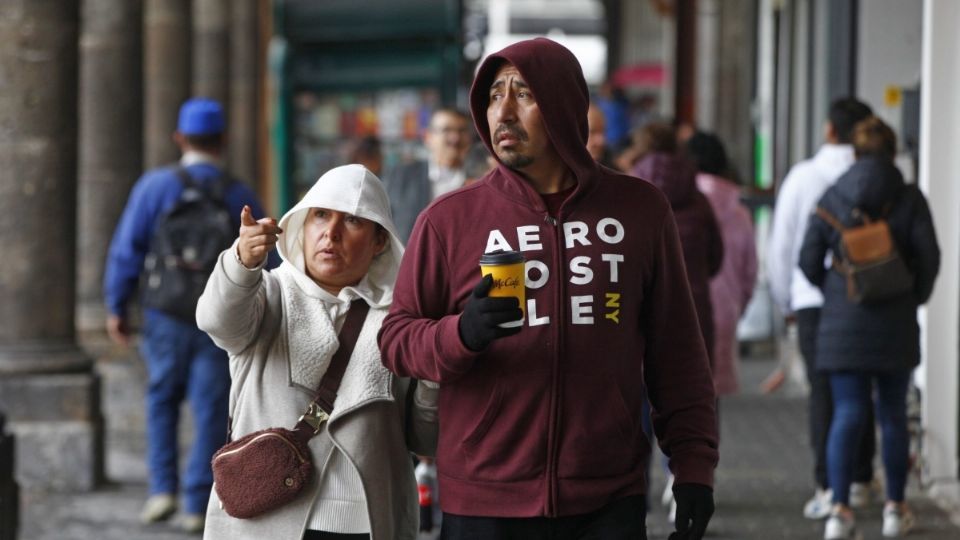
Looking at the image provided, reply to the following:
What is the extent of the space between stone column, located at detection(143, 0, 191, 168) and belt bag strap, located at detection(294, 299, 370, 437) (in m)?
11.7

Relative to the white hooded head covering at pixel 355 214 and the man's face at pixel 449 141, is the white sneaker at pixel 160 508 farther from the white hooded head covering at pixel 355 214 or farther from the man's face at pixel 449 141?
the white hooded head covering at pixel 355 214

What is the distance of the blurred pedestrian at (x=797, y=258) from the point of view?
8.41 m

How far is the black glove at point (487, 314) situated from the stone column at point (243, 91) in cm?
1945

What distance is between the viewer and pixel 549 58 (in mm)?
3947

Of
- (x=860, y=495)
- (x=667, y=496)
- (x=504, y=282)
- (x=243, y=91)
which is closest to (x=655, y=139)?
(x=667, y=496)

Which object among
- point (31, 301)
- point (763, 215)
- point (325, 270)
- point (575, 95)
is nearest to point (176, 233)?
point (31, 301)

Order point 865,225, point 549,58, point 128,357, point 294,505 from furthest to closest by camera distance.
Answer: point 128,357, point 865,225, point 294,505, point 549,58

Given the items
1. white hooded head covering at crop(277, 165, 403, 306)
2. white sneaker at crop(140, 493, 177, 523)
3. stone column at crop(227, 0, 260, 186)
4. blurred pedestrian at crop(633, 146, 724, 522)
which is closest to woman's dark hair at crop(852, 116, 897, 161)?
blurred pedestrian at crop(633, 146, 724, 522)

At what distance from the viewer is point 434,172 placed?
8820mm

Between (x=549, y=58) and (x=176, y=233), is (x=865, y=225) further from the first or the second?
(x=549, y=58)

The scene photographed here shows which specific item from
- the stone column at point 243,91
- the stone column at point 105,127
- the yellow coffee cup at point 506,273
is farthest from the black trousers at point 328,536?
the stone column at point 243,91

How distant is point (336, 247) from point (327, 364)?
28 centimetres

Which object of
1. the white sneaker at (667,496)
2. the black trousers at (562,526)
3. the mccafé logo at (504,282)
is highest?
the mccafé logo at (504,282)

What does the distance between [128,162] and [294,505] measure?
9108 mm
